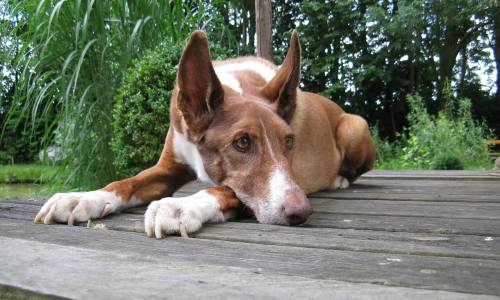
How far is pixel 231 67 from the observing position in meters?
2.97

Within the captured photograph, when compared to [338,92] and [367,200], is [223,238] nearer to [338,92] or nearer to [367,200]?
[367,200]

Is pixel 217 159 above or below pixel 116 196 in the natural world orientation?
above

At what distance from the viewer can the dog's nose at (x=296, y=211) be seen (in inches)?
73.5

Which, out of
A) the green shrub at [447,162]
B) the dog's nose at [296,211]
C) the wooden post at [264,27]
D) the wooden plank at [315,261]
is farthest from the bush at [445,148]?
the wooden plank at [315,261]

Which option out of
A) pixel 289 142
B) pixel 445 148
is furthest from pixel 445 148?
pixel 289 142

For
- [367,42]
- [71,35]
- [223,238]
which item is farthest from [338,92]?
[223,238]

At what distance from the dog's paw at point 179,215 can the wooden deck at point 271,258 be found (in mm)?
49

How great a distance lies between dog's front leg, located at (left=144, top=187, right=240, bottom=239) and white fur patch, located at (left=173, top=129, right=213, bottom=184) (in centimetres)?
36

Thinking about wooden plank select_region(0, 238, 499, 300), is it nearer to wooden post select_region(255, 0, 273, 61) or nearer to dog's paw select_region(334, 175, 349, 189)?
dog's paw select_region(334, 175, 349, 189)

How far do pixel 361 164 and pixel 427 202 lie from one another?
3.48 ft

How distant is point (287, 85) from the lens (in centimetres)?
244

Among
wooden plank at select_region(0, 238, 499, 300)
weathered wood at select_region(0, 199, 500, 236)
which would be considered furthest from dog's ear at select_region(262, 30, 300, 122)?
wooden plank at select_region(0, 238, 499, 300)

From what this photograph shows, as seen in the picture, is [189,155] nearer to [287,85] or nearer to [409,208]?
[287,85]

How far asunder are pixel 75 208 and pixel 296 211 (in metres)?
0.86
